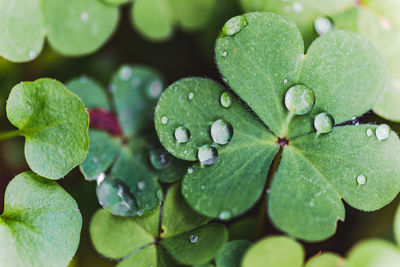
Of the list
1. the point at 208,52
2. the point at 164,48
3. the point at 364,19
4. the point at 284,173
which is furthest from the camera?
the point at 164,48

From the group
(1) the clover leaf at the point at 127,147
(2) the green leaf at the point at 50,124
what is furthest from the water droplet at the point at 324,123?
(2) the green leaf at the point at 50,124

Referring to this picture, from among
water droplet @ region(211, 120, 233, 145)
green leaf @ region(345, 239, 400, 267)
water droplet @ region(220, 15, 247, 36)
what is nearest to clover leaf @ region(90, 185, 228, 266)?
water droplet @ region(211, 120, 233, 145)

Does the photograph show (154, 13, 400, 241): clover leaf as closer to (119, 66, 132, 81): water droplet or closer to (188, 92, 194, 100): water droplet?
(188, 92, 194, 100): water droplet

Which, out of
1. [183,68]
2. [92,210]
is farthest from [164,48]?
[92,210]

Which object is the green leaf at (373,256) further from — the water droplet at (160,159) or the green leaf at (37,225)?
the green leaf at (37,225)

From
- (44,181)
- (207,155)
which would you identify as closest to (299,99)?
(207,155)

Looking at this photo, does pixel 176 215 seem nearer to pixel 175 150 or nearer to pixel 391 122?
pixel 175 150
